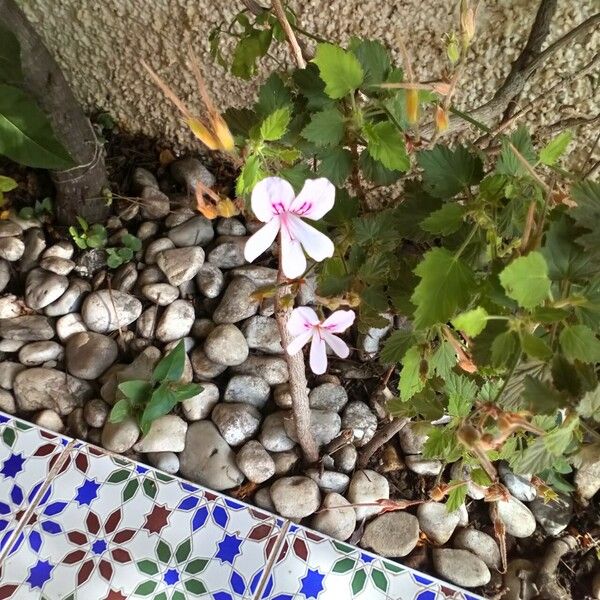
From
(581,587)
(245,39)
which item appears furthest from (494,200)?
(581,587)

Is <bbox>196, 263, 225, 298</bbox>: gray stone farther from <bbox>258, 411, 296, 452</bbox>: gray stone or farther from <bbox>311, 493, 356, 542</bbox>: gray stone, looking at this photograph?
<bbox>311, 493, 356, 542</bbox>: gray stone

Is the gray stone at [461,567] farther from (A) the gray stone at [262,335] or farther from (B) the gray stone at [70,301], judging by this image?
(B) the gray stone at [70,301]

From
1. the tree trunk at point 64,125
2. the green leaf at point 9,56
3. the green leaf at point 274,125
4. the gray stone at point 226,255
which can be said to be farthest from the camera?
the gray stone at point 226,255

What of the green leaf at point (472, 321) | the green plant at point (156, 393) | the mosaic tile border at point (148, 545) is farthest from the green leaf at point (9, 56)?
the green leaf at point (472, 321)

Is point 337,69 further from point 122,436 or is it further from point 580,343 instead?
point 122,436

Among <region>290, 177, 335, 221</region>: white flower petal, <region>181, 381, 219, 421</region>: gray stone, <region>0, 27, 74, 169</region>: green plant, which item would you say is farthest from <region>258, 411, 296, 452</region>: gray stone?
<region>290, 177, 335, 221</region>: white flower petal

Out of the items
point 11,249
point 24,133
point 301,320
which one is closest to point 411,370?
point 301,320
